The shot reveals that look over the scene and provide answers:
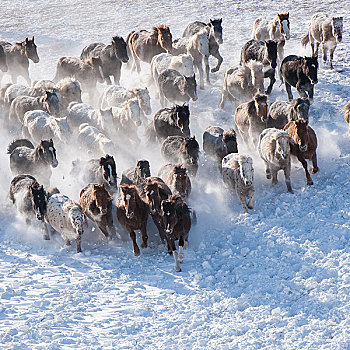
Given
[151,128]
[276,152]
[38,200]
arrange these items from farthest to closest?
[151,128], [276,152], [38,200]

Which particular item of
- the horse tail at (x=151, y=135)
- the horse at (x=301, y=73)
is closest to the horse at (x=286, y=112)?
the horse at (x=301, y=73)

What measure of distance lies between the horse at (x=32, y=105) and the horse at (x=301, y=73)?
6.40 meters

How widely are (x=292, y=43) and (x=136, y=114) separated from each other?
9.26m

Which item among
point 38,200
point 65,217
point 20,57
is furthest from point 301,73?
point 20,57

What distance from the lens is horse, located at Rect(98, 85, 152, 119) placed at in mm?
15141

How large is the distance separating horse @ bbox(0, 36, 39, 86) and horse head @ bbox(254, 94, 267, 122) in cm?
909

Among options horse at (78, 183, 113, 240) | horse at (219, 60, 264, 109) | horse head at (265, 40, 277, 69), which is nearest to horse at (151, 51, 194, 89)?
horse at (219, 60, 264, 109)

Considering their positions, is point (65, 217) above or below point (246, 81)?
below

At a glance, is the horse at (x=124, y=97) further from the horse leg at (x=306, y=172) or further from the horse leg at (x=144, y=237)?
the horse leg at (x=144, y=237)

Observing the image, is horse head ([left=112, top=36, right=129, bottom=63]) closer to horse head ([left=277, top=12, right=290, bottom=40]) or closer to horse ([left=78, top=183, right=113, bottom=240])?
horse head ([left=277, top=12, right=290, bottom=40])

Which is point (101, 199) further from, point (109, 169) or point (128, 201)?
point (109, 169)

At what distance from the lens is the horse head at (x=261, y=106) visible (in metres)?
13.4

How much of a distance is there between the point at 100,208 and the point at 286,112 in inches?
218

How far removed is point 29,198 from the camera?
1182 centimetres
